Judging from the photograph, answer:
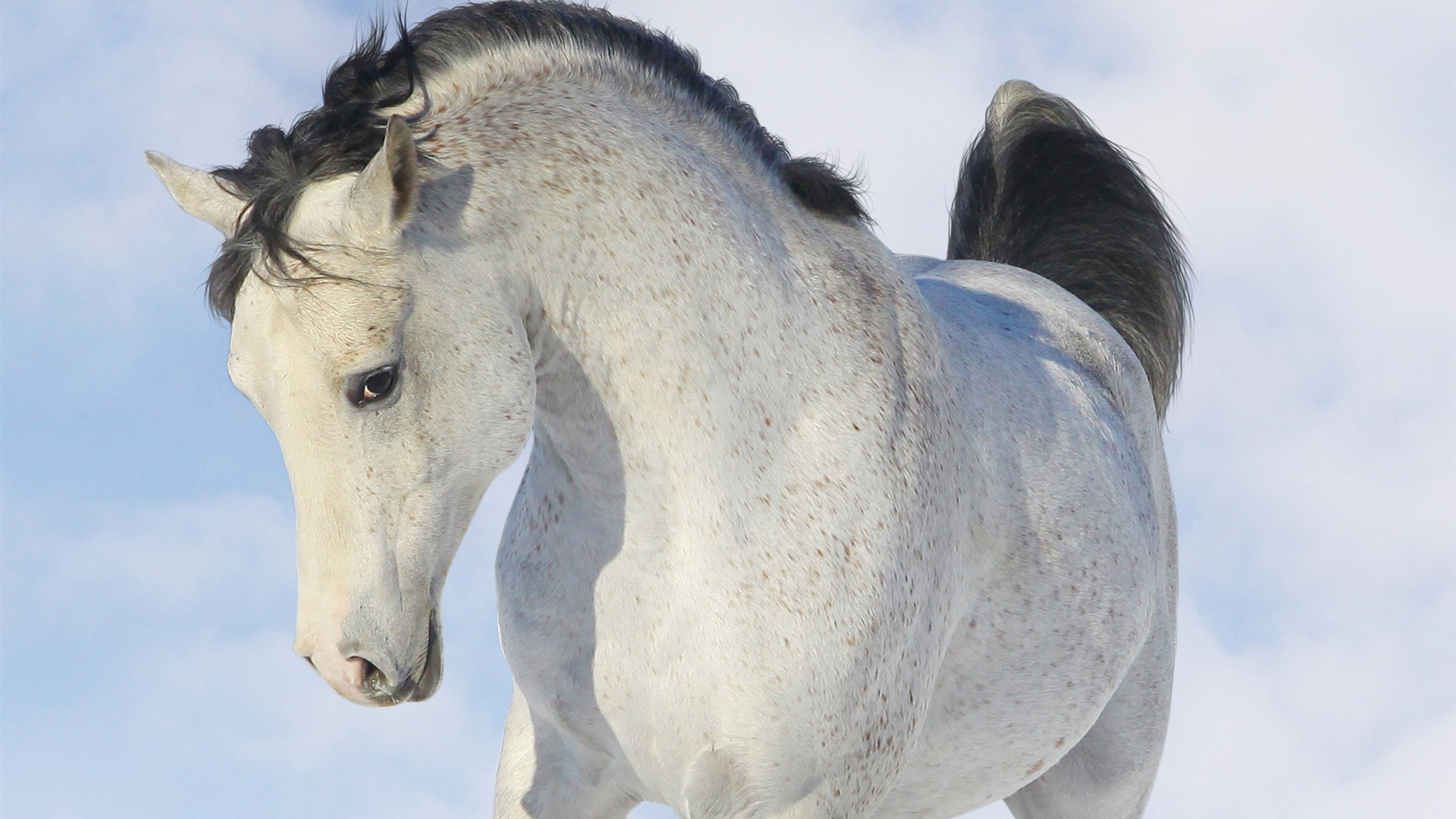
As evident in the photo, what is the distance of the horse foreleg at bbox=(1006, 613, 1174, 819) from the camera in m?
4.58

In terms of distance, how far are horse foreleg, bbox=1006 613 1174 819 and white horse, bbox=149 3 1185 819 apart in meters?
1.02

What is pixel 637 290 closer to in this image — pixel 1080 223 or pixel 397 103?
pixel 397 103

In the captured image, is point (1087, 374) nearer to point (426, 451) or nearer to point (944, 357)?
point (944, 357)

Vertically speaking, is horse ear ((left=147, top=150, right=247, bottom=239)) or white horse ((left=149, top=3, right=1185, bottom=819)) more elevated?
horse ear ((left=147, top=150, right=247, bottom=239))

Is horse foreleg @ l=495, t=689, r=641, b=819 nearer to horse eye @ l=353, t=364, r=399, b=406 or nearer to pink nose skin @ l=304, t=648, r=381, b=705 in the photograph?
pink nose skin @ l=304, t=648, r=381, b=705

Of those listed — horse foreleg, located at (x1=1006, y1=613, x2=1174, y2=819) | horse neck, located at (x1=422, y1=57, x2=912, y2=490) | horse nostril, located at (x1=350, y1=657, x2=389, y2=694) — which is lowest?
horse nostril, located at (x1=350, y1=657, x2=389, y2=694)

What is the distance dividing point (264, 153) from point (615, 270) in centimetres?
72

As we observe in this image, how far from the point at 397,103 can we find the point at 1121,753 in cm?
298

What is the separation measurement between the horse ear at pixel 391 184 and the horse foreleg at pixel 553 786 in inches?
52.2

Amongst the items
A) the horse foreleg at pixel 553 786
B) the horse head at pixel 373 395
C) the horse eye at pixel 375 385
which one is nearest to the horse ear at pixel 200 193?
the horse head at pixel 373 395

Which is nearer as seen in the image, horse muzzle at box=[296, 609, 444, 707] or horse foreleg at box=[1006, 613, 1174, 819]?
horse muzzle at box=[296, 609, 444, 707]

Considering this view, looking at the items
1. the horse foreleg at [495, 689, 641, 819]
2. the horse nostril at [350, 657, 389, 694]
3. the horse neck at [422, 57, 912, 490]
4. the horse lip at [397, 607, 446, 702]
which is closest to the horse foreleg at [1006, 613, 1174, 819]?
the horse foreleg at [495, 689, 641, 819]

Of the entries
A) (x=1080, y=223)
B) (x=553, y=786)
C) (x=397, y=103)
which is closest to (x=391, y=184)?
(x=397, y=103)

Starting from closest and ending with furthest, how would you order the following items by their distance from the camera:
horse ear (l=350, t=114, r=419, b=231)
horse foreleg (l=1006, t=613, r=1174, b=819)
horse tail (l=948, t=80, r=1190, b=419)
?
horse ear (l=350, t=114, r=419, b=231), horse foreleg (l=1006, t=613, r=1174, b=819), horse tail (l=948, t=80, r=1190, b=419)
